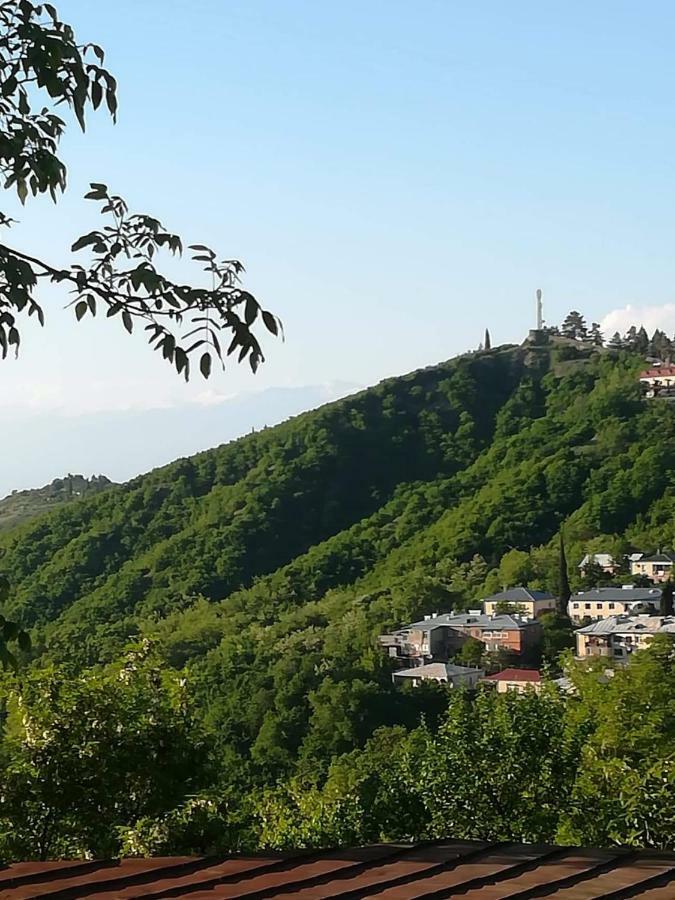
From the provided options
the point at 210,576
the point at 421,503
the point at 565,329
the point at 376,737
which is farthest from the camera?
the point at 565,329

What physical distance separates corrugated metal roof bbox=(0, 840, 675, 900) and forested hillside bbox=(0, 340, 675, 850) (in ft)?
101

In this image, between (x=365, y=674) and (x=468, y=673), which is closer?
(x=365, y=674)

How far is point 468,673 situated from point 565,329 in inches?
2128

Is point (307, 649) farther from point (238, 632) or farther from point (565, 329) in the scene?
point (565, 329)

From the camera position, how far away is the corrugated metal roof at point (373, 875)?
3328mm

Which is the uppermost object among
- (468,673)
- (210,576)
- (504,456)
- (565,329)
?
(565,329)

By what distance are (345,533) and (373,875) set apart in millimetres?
64080

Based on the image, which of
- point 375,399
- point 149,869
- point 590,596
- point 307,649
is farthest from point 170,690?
point 375,399

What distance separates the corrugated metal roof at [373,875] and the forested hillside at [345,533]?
3068 centimetres

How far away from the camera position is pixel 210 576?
6275cm

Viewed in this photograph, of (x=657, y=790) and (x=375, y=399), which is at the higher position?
(x=375, y=399)

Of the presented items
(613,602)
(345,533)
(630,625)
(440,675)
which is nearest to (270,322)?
(440,675)

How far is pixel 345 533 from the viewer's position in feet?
221

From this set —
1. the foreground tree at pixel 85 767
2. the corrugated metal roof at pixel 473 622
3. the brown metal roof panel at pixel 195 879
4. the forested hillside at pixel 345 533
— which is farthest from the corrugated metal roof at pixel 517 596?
the brown metal roof panel at pixel 195 879
